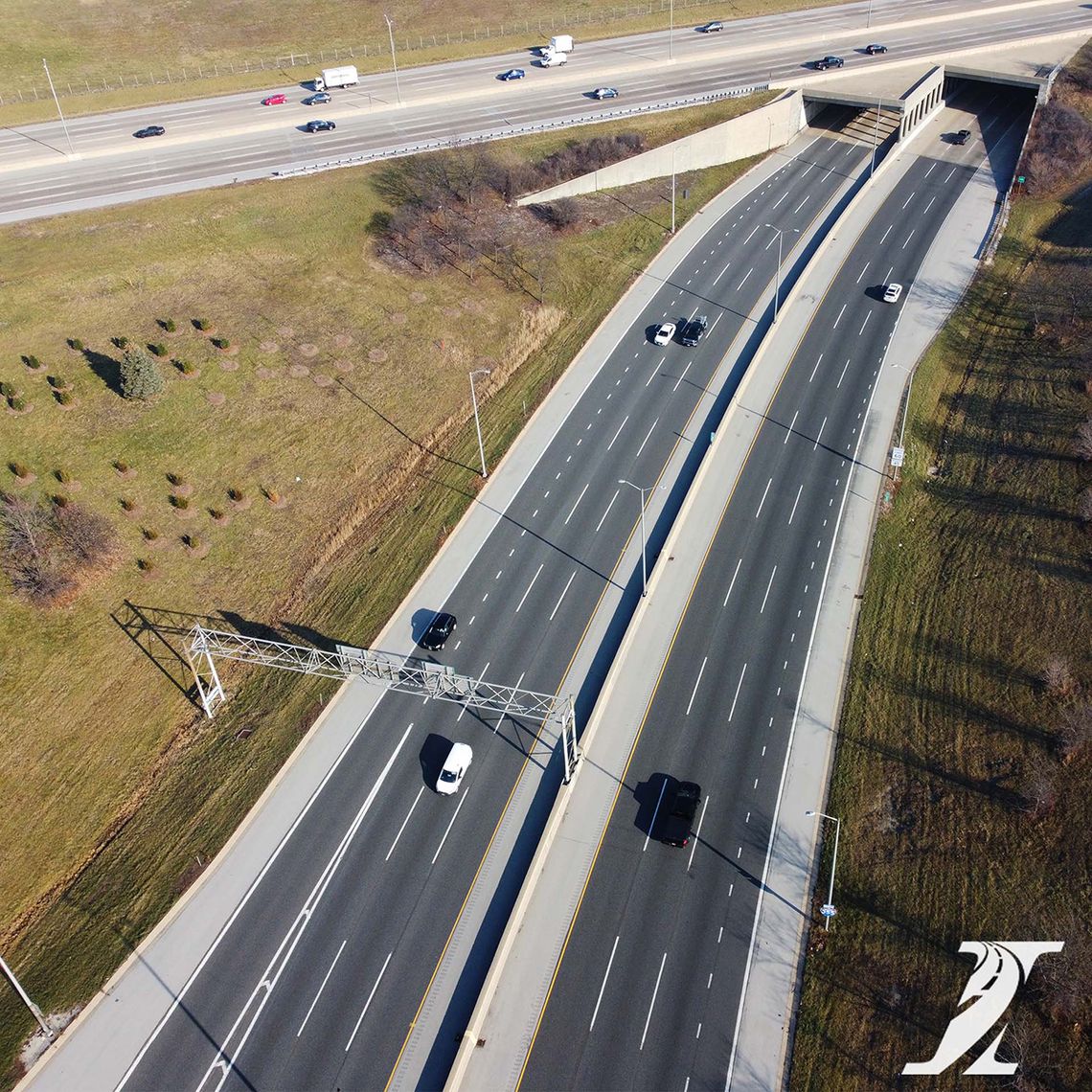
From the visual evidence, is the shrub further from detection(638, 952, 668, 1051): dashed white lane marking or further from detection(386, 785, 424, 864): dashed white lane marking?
detection(638, 952, 668, 1051): dashed white lane marking

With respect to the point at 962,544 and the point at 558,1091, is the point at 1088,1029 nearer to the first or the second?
the point at 558,1091

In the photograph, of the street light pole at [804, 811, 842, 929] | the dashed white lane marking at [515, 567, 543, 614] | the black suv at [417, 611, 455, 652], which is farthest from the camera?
the dashed white lane marking at [515, 567, 543, 614]

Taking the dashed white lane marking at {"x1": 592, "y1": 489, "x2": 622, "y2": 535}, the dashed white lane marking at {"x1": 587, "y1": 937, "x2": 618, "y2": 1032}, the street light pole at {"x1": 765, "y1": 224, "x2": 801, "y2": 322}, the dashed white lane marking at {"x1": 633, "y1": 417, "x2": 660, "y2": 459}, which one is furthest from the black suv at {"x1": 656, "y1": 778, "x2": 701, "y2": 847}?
the street light pole at {"x1": 765, "y1": 224, "x2": 801, "y2": 322}

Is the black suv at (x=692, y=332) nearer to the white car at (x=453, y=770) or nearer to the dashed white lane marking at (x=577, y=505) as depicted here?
the dashed white lane marking at (x=577, y=505)

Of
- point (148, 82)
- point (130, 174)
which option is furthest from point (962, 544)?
point (148, 82)

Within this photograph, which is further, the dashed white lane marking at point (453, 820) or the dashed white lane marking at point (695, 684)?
the dashed white lane marking at point (695, 684)

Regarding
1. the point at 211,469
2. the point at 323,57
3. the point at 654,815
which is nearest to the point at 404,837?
the point at 654,815

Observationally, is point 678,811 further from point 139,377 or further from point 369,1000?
point 139,377

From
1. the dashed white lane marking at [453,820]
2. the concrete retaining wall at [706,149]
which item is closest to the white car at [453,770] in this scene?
the dashed white lane marking at [453,820]
